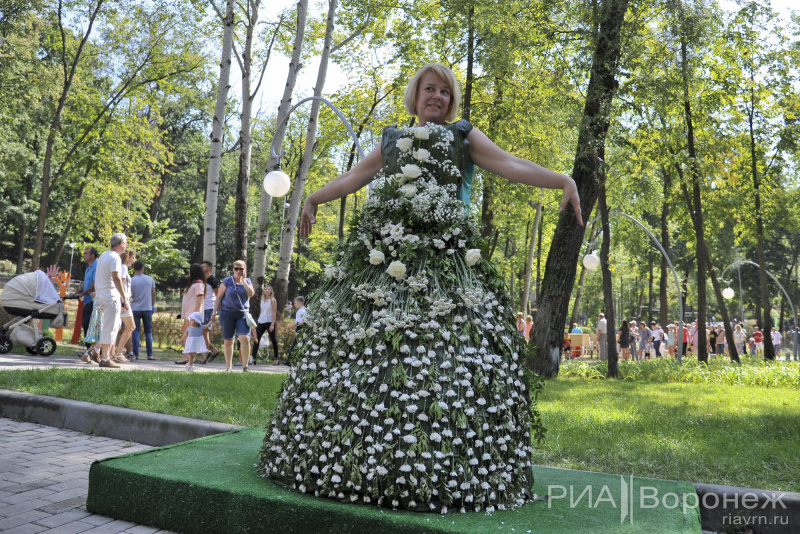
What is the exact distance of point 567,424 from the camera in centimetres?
647

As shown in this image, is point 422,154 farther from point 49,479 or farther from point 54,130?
point 54,130

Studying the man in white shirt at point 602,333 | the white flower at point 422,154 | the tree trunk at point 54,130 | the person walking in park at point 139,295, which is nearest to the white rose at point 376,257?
the white flower at point 422,154

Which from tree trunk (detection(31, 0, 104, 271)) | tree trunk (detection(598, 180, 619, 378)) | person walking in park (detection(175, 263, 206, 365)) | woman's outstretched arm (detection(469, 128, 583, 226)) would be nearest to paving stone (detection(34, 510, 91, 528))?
woman's outstretched arm (detection(469, 128, 583, 226))

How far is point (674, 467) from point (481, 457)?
2500mm

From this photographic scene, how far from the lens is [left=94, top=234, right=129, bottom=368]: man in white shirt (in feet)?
31.8

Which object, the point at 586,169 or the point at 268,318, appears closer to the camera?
the point at 586,169

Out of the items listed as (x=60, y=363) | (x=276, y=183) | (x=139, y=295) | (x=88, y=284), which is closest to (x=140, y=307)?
(x=139, y=295)

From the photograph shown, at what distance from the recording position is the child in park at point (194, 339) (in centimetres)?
1118

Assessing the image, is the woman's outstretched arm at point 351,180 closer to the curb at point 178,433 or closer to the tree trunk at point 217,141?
the curb at point 178,433

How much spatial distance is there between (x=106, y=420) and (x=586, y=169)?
9362 mm

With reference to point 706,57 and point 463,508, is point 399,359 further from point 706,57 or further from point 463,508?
point 706,57

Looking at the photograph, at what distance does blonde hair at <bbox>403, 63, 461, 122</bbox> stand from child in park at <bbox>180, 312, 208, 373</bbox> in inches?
324

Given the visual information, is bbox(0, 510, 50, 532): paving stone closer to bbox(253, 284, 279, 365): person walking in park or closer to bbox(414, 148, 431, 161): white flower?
bbox(414, 148, 431, 161): white flower

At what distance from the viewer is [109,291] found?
32.1 feet
